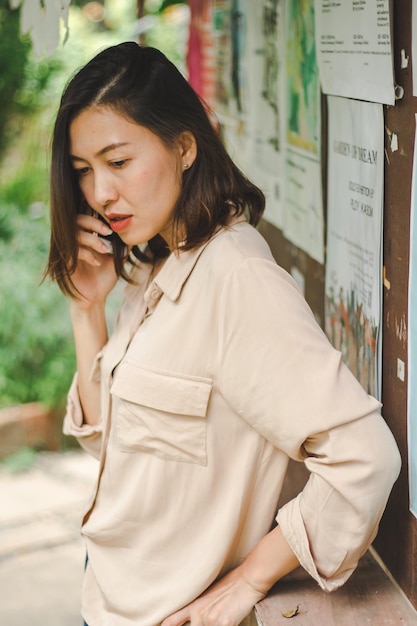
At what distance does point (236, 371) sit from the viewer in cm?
141

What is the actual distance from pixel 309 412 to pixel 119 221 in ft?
1.75

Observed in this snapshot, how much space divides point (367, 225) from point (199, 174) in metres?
0.32

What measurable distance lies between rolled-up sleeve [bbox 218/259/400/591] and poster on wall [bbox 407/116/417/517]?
0.35 feet

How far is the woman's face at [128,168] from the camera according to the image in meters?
1.56

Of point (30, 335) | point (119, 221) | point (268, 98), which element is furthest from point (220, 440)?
point (30, 335)

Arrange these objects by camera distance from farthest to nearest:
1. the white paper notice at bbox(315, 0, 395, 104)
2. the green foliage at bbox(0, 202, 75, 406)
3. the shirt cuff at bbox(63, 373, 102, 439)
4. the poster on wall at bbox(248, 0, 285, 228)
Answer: the green foliage at bbox(0, 202, 75, 406) < the poster on wall at bbox(248, 0, 285, 228) < the shirt cuff at bbox(63, 373, 102, 439) < the white paper notice at bbox(315, 0, 395, 104)

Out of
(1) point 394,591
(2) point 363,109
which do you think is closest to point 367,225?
(2) point 363,109

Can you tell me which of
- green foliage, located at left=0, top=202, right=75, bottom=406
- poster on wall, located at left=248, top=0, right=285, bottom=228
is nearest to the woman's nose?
poster on wall, located at left=248, top=0, right=285, bottom=228

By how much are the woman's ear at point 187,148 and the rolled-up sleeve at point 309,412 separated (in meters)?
0.30

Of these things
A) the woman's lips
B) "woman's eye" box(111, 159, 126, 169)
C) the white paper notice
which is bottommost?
the woman's lips

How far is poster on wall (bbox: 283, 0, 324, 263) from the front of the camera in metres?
1.99

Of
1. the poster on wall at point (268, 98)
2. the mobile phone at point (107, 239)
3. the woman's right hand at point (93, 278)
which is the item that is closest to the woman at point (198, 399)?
the mobile phone at point (107, 239)

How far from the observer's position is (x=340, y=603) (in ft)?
4.94

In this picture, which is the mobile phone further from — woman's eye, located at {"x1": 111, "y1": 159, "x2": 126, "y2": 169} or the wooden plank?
the wooden plank
